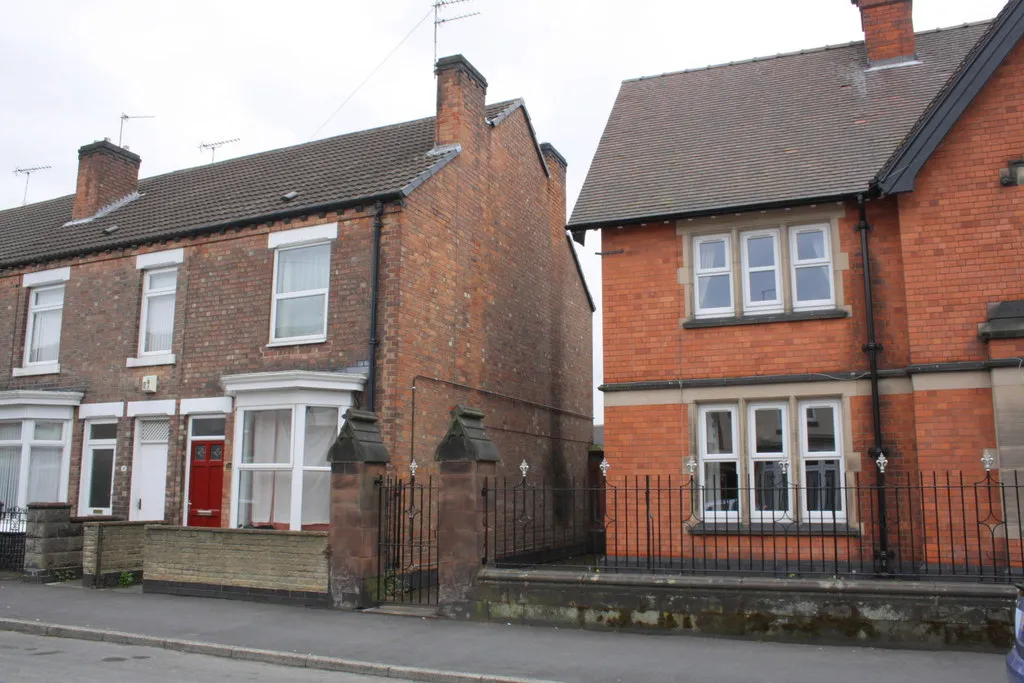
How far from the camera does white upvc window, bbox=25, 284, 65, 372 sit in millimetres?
18344

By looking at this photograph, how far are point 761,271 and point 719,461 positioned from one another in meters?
2.90

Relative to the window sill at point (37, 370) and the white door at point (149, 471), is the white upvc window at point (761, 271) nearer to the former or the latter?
the white door at point (149, 471)

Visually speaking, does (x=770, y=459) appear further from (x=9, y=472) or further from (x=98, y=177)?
A: (x=98, y=177)

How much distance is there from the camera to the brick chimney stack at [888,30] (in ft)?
51.5

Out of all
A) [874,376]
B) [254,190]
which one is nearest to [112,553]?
[254,190]

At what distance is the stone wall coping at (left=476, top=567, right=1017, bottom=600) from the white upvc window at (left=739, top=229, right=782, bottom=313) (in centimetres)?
484

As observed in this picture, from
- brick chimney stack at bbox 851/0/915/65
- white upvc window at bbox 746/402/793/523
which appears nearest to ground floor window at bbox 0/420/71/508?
white upvc window at bbox 746/402/793/523

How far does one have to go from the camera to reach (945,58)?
50.3 ft

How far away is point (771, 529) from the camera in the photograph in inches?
483

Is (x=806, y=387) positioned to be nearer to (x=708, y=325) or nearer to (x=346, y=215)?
(x=708, y=325)

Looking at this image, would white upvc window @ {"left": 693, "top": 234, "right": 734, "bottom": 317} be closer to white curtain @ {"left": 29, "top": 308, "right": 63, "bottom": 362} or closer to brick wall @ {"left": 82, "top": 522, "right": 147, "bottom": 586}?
brick wall @ {"left": 82, "top": 522, "right": 147, "bottom": 586}

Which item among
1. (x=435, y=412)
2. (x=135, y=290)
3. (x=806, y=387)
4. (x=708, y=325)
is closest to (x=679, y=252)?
(x=708, y=325)

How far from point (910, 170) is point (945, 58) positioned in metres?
4.96

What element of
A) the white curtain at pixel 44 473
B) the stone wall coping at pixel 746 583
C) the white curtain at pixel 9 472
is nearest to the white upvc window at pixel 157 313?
the white curtain at pixel 44 473
